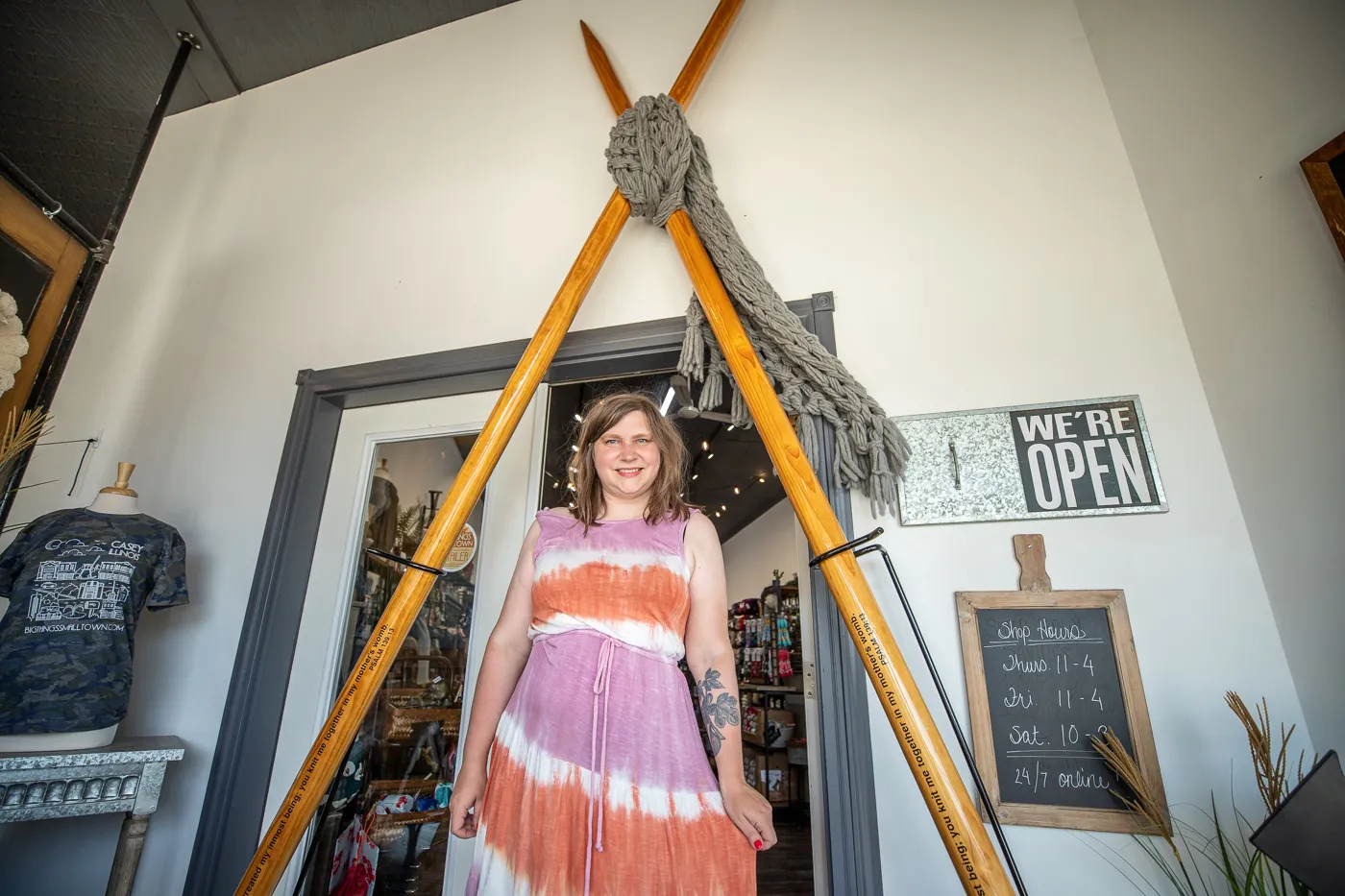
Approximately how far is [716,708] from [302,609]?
1.33 metres

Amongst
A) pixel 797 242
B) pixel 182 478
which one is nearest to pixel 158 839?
pixel 182 478

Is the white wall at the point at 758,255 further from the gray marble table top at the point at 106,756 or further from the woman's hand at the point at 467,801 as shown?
the woman's hand at the point at 467,801

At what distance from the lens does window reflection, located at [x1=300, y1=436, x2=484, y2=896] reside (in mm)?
1556

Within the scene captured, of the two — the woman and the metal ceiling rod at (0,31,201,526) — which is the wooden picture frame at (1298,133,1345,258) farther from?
the metal ceiling rod at (0,31,201,526)

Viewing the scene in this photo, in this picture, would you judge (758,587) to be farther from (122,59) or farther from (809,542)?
(122,59)

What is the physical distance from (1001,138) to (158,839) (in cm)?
274

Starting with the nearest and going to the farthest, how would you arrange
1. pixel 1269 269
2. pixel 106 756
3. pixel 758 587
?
pixel 1269 269, pixel 106 756, pixel 758 587

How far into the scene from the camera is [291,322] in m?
1.93

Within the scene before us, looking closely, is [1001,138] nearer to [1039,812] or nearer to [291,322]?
[1039,812]

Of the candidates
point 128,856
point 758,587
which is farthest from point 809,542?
point 758,587

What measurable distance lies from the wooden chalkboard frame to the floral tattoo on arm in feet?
1.51

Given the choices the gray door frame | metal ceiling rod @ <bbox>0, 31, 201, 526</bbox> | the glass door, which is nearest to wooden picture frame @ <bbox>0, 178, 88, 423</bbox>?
metal ceiling rod @ <bbox>0, 31, 201, 526</bbox>

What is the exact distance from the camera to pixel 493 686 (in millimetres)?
1050

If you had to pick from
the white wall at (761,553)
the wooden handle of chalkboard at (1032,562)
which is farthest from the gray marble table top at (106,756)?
the white wall at (761,553)
